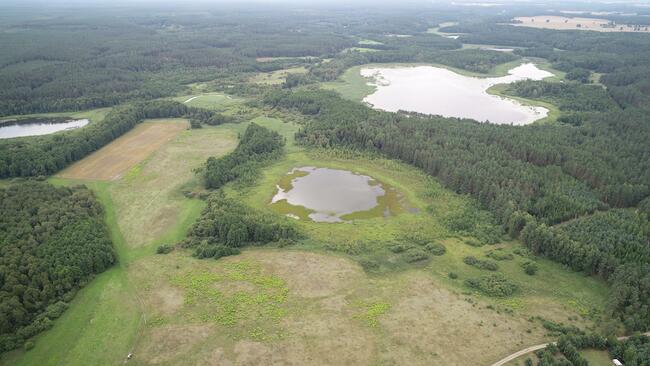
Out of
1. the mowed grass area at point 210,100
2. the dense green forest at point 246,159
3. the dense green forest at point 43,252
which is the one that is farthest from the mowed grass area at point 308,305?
the mowed grass area at point 210,100

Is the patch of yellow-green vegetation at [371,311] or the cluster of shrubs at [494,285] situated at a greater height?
the cluster of shrubs at [494,285]

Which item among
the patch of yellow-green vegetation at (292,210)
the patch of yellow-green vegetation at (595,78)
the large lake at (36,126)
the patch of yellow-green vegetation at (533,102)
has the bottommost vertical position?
the patch of yellow-green vegetation at (292,210)

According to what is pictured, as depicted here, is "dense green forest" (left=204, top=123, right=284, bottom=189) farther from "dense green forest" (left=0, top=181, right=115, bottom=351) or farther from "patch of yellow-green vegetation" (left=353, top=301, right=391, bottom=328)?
"patch of yellow-green vegetation" (left=353, top=301, right=391, bottom=328)

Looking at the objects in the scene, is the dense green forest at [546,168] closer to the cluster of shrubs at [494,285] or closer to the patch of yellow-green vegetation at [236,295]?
the cluster of shrubs at [494,285]

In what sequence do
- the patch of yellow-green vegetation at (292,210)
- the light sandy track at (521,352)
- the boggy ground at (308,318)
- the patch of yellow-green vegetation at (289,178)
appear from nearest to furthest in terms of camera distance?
the light sandy track at (521,352), the boggy ground at (308,318), the patch of yellow-green vegetation at (292,210), the patch of yellow-green vegetation at (289,178)

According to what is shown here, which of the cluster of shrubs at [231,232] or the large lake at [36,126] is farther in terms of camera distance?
the large lake at [36,126]

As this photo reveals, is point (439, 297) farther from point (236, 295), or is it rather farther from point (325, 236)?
point (236, 295)

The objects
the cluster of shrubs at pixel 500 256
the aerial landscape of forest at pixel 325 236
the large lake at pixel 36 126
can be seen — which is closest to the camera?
the aerial landscape of forest at pixel 325 236
